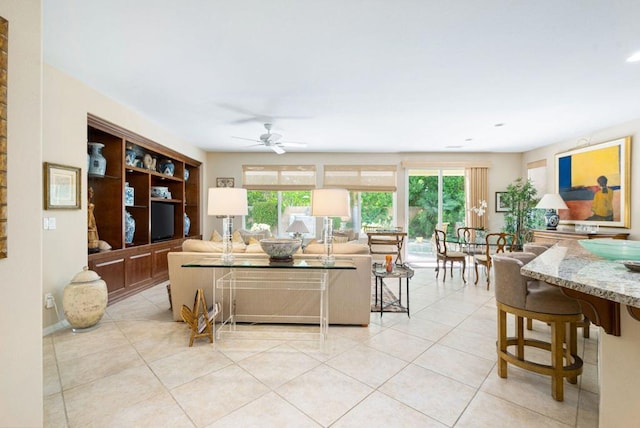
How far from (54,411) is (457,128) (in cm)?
548

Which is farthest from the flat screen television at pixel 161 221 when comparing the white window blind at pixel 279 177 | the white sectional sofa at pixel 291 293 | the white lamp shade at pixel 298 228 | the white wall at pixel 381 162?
the white lamp shade at pixel 298 228

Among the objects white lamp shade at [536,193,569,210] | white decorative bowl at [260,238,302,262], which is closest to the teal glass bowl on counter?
white decorative bowl at [260,238,302,262]

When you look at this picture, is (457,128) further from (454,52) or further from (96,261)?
(96,261)

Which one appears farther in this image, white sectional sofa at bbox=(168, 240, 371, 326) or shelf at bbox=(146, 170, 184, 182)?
shelf at bbox=(146, 170, 184, 182)

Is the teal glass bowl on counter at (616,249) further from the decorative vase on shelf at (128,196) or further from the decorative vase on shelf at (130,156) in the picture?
the decorative vase on shelf at (130,156)

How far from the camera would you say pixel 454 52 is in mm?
2398

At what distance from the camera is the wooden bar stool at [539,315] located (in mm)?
1790

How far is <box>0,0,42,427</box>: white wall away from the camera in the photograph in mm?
1215

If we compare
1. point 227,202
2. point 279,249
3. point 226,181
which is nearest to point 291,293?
point 279,249

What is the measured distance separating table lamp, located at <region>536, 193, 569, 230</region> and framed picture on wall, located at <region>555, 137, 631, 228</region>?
270 mm

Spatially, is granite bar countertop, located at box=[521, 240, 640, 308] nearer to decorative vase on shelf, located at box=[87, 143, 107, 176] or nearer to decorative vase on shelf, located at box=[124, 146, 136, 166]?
decorative vase on shelf, located at box=[87, 143, 107, 176]

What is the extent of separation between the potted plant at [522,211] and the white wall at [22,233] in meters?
6.87

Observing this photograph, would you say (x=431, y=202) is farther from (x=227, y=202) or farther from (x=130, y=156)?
(x=130, y=156)

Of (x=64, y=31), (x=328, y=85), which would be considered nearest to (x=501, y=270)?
(x=328, y=85)
